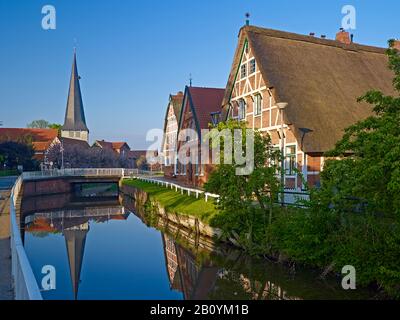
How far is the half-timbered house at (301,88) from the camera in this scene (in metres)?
18.5

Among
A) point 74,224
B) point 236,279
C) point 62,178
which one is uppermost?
point 62,178

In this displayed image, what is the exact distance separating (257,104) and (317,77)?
3467 mm

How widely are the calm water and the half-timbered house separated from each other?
6381 millimetres

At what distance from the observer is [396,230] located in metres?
8.43

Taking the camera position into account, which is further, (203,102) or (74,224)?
(203,102)

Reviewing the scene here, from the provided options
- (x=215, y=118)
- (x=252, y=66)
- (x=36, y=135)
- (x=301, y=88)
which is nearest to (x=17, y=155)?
(x=36, y=135)

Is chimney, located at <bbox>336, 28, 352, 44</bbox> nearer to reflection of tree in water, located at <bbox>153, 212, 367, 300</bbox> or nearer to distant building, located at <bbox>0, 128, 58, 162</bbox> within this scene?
reflection of tree in water, located at <bbox>153, 212, 367, 300</bbox>

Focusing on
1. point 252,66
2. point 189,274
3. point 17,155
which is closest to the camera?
point 189,274

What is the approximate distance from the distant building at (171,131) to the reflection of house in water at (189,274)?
78.0ft

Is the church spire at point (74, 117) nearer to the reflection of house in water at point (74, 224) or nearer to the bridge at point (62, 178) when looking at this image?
the bridge at point (62, 178)

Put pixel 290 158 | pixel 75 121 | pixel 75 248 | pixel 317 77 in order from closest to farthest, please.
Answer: pixel 75 248 < pixel 290 158 < pixel 317 77 < pixel 75 121

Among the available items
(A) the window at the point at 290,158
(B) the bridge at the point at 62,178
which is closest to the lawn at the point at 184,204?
(A) the window at the point at 290,158

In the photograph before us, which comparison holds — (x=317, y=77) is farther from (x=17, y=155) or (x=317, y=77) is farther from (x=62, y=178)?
(x=17, y=155)

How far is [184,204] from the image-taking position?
20719 mm
